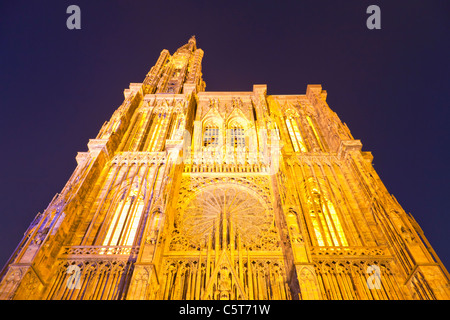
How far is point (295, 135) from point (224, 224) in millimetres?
10459

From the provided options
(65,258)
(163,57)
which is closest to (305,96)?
(163,57)

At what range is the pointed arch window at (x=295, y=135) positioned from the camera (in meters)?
21.8

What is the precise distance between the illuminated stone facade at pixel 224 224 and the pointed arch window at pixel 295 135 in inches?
4.6

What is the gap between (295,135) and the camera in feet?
75.6

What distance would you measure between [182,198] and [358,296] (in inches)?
371

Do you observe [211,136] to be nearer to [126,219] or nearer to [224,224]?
[224,224]

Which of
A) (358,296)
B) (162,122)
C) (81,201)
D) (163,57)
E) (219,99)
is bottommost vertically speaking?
(358,296)

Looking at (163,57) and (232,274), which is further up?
(163,57)

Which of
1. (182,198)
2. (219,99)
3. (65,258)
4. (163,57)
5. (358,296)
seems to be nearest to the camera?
(358,296)

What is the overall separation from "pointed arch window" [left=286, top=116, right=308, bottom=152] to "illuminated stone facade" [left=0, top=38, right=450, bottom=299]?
0.38 ft

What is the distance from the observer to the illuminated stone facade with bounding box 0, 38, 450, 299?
12.0m

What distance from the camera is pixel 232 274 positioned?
1212 cm

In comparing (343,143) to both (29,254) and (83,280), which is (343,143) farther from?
(29,254)

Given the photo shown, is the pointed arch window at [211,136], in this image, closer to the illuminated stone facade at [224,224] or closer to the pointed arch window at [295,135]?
the illuminated stone facade at [224,224]
